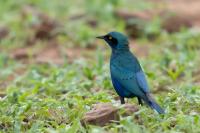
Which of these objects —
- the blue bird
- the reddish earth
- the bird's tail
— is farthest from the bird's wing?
the reddish earth

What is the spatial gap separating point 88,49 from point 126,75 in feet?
14.2

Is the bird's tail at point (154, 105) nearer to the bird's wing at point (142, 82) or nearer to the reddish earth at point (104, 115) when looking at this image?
the bird's wing at point (142, 82)

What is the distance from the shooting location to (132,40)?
1252 cm

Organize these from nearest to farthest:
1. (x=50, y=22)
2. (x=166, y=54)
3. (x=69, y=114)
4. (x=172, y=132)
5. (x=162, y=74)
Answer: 1. (x=172, y=132)
2. (x=69, y=114)
3. (x=162, y=74)
4. (x=166, y=54)
5. (x=50, y=22)

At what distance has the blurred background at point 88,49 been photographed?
27.4 feet

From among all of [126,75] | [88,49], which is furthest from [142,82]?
[88,49]

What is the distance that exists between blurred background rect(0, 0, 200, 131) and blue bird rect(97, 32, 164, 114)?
0.64 ft

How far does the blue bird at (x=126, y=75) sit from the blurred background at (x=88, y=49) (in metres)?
0.19

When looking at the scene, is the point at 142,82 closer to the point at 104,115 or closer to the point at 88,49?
the point at 104,115

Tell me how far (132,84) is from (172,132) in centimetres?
130

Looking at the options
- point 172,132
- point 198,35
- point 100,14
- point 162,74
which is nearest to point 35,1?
point 100,14

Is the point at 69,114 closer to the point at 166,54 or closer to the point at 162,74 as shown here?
the point at 162,74

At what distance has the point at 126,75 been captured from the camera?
7.66 metres

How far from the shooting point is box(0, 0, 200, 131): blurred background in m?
8.35
